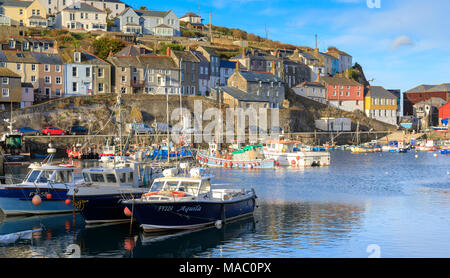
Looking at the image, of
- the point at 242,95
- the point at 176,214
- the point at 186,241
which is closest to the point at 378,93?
the point at 242,95

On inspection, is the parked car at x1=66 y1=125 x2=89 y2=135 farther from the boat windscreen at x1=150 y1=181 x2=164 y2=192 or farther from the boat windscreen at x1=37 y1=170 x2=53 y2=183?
the boat windscreen at x1=150 y1=181 x2=164 y2=192

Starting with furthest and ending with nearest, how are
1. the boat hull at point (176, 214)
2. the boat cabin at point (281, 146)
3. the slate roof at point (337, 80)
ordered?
the slate roof at point (337, 80)
the boat cabin at point (281, 146)
the boat hull at point (176, 214)

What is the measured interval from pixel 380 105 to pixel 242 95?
38.2m

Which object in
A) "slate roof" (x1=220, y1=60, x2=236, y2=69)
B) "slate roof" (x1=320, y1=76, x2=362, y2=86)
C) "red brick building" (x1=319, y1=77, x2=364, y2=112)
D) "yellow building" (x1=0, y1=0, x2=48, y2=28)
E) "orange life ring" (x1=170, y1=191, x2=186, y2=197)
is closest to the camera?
"orange life ring" (x1=170, y1=191, x2=186, y2=197)

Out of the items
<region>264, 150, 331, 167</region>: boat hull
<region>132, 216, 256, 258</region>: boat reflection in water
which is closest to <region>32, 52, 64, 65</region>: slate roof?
<region>264, 150, 331, 167</region>: boat hull

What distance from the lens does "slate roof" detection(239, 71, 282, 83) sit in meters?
99.7

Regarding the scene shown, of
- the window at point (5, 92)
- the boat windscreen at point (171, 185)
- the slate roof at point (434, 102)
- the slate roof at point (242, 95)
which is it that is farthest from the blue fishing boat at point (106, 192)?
the slate roof at point (434, 102)

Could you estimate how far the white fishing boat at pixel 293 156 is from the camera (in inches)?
2589

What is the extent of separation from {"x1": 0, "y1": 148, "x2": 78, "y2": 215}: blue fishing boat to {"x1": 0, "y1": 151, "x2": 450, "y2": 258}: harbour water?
56 centimetres

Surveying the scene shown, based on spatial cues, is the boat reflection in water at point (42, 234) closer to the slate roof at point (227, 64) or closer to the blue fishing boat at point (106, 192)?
the blue fishing boat at point (106, 192)

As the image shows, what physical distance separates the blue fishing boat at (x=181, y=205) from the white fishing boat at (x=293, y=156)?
3838cm

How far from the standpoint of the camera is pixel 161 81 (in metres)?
90.6
